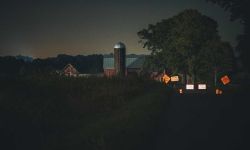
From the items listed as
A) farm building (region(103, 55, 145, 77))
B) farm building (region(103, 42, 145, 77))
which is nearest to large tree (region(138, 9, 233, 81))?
farm building (region(103, 42, 145, 77))

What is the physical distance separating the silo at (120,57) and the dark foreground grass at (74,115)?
180 ft

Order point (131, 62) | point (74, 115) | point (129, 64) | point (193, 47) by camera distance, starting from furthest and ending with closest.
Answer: point (131, 62), point (129, 64), point (193, 47), point (74, 115)

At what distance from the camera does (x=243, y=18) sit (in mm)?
41406

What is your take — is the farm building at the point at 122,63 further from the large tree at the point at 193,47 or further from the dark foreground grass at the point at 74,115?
the dark foreground grass at the point at 74,115

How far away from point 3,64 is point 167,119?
102 metres

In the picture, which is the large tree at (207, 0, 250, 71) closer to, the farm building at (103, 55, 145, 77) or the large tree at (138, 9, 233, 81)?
the large tree at (138, 9, 233, 81)

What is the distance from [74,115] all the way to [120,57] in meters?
71.3

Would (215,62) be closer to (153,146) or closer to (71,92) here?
(71,92)

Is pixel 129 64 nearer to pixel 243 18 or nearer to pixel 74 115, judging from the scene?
pixel 243 18

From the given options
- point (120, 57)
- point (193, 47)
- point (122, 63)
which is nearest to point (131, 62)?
point (120, 57)

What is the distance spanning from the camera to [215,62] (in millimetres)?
72812

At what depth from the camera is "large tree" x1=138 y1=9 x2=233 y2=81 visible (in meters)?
72.5

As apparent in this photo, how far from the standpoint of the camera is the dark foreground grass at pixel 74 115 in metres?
14.0

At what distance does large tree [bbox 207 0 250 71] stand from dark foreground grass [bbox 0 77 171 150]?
409 inches
